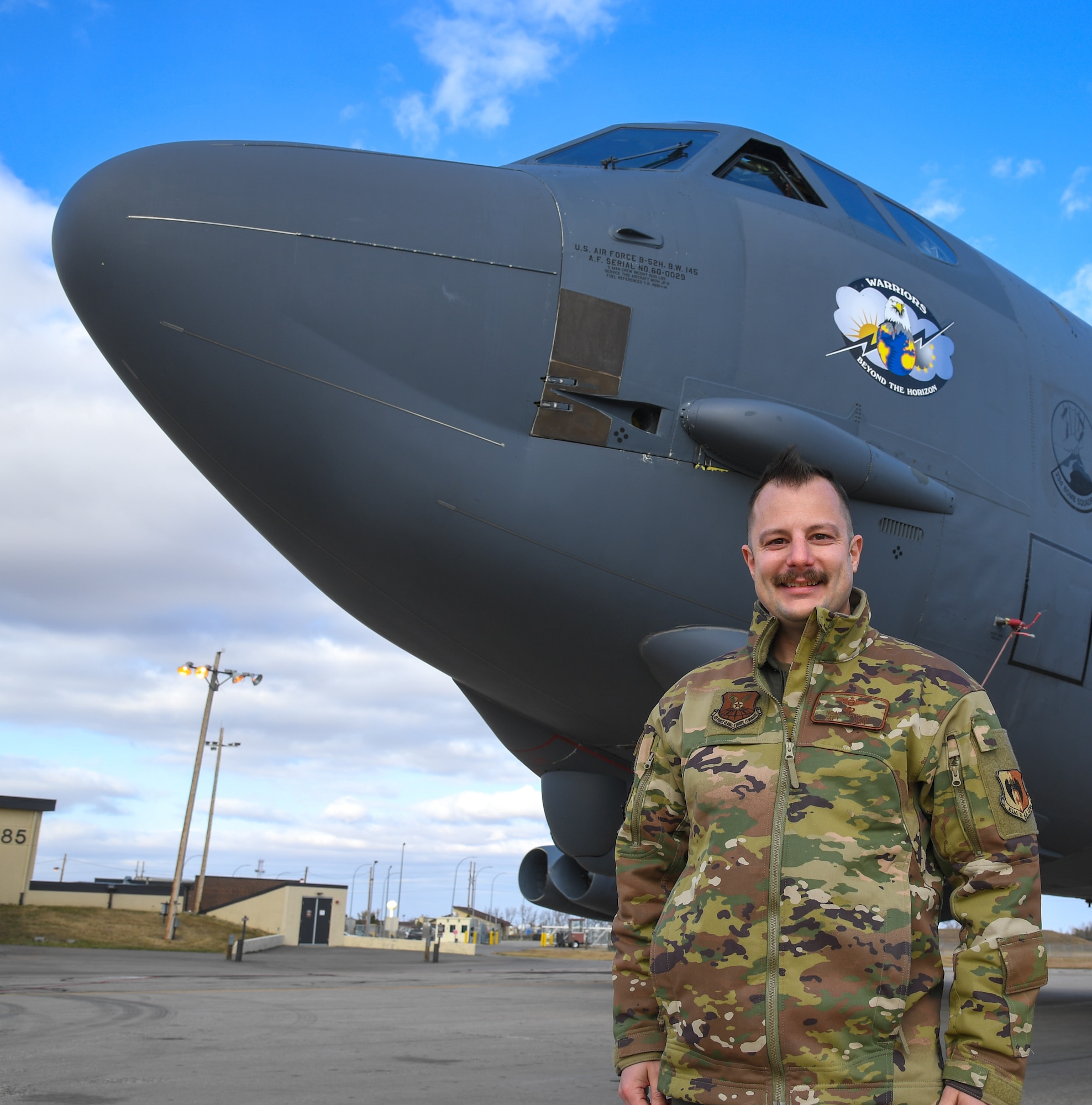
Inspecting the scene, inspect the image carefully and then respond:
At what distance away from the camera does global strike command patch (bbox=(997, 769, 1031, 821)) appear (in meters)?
2.04

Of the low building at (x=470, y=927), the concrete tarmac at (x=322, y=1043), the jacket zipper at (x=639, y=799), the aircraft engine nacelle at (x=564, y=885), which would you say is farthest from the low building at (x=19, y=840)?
the jacket zipper at (x=639, y=799)

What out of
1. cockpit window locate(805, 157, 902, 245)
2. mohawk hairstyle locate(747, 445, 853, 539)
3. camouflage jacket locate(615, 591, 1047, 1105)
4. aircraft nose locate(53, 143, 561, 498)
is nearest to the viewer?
camouflage jacket locate(615, 591, 1047, 1105)

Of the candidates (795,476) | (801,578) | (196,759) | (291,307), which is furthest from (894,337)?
(196,759)

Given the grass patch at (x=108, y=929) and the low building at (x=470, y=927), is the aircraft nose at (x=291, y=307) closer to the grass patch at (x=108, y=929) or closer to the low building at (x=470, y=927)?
the grass patch at (x=108, y=929)

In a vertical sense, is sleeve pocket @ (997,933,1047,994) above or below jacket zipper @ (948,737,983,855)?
below

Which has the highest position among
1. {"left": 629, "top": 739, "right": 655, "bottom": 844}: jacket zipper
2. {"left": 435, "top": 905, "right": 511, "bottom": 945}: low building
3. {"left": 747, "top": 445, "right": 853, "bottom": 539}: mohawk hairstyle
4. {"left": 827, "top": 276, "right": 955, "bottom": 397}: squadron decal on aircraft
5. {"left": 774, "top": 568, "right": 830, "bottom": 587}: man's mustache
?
{"left": 827, "top": 276, "right": 955, "bottom": 397}: squadron decal on aircraft

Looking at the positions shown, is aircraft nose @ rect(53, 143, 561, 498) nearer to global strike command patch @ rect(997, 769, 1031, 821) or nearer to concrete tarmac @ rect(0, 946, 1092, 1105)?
global strike command patch @ rect(997, 769, 1031, 821)

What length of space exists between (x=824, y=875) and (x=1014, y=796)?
423mm

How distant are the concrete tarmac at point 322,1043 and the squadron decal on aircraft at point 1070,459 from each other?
3.19 meters

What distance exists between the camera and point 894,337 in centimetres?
529

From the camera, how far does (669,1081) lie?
6.76 feet

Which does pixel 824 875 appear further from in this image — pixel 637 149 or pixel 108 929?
pixel 108 929

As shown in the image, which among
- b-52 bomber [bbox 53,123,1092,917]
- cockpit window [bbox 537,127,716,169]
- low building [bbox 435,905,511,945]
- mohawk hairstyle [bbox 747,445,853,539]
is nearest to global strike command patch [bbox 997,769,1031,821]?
mohawk hairstyle [bbox 747,445,853,539]

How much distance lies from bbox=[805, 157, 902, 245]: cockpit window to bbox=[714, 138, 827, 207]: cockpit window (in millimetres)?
158
